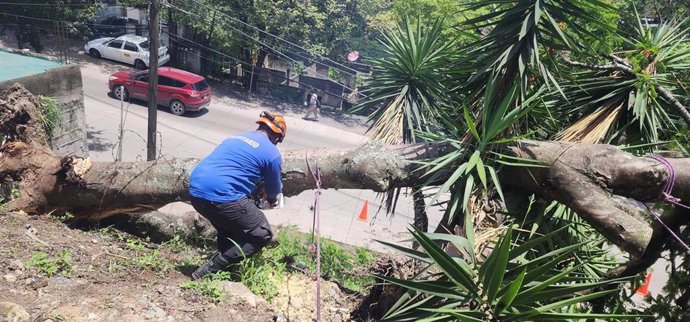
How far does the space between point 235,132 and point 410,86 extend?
12.9 meters

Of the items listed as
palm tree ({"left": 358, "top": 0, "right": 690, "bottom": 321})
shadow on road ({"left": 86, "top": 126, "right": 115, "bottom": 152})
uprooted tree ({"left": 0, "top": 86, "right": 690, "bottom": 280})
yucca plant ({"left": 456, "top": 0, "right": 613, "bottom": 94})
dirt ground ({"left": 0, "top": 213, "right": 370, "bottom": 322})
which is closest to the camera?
palm tree ({"left": 358, "top": 0, "right": 690, "bottom": 321})

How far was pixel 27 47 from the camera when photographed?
2289 centimetres

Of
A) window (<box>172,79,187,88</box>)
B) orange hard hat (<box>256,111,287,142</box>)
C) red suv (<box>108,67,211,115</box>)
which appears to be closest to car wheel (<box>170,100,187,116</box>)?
red suv (<box>108,67,211,115</box>)

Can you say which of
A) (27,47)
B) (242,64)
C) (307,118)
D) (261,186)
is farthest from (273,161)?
(27,47)

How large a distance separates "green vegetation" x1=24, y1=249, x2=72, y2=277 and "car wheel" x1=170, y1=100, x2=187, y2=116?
15076mm

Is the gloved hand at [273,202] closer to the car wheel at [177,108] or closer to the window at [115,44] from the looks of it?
the car wheel at [177,108]

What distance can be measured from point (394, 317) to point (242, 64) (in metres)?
21.3

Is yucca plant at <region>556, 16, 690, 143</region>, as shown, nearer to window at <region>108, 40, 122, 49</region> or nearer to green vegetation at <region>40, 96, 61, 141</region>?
green vegetation at <region>40, 96, 61, 141</region>

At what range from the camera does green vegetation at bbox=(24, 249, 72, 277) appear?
168 inches

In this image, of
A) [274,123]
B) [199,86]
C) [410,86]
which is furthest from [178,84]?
[274,123]

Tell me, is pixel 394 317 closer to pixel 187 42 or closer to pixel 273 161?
pixel 273 161

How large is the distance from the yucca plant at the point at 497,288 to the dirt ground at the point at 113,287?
1.51m

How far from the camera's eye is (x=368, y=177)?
196 inches

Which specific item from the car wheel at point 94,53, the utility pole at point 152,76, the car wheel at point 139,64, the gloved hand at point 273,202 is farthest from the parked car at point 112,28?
the gloved hand at point 273,202
